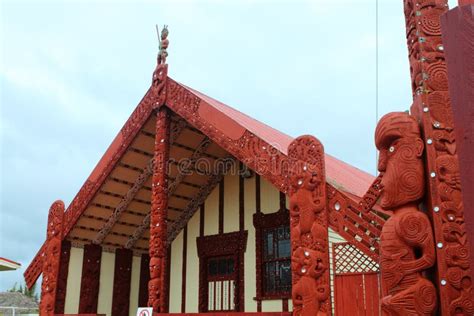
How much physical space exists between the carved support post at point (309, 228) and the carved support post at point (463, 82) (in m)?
3.15

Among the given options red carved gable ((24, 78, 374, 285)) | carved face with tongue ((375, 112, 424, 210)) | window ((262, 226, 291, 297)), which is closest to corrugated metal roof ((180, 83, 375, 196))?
red carved gable ((24, 78, 374, 285))

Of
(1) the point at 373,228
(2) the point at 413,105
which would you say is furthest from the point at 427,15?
(1) the point at 373,228

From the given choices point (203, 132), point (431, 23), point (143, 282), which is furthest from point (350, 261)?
point (143, 282)

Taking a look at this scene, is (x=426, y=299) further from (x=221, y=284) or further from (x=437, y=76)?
(x=221, y=284)

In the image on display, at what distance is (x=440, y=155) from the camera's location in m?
3.60

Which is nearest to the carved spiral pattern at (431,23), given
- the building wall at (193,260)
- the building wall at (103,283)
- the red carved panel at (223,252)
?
the building wall at (193,260)

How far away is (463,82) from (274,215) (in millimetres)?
6928

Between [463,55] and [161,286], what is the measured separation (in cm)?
581

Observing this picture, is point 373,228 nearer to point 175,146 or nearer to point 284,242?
point 284,242

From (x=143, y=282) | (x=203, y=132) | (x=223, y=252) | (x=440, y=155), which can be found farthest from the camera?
(x=143, y=282)

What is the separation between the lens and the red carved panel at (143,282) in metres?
11.1

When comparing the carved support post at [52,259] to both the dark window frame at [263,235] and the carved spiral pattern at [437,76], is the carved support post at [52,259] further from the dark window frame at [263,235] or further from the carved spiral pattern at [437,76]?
the carved spiral pattern at [437,76]

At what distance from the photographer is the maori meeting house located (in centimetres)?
340

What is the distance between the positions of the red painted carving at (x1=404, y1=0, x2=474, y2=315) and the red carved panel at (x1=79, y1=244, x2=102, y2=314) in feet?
26.3
